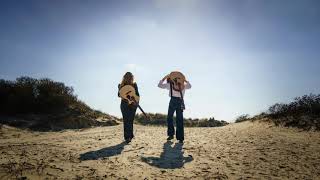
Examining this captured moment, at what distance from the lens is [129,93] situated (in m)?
11.3

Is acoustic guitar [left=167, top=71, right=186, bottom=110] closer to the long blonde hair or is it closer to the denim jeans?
the long blonde hair

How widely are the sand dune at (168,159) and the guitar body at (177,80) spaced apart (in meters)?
1.72

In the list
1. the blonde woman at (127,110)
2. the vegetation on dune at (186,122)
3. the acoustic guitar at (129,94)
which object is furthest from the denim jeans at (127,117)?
the vegetation on dune at (186,122)

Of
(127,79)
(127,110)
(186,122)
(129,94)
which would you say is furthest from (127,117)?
(186,122)

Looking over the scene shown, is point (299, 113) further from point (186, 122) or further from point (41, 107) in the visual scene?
point (41, 107)

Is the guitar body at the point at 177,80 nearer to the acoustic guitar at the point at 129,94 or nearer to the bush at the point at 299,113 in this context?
the acoustic guitar at the point at 129,94

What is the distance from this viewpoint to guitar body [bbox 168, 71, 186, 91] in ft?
37.3

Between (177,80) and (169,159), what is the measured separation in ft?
11.9

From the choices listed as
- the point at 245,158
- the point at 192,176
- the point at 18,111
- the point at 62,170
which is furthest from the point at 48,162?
the point at 18,111

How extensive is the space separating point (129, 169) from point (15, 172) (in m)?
2.16

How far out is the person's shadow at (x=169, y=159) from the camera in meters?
7.86

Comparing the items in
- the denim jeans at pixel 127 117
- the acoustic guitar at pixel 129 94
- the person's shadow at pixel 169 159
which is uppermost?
the acoustic guitar at pixel 129 94

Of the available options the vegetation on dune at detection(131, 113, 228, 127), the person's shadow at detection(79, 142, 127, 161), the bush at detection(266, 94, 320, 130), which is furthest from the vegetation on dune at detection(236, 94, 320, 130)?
the person's shadow at detection(79, 142, 127, 161)

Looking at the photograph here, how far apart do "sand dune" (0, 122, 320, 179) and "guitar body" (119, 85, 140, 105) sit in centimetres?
130
